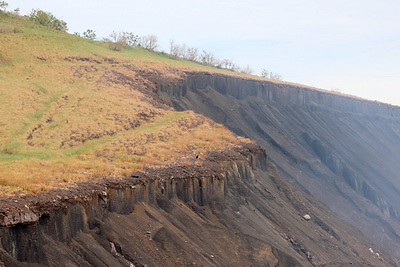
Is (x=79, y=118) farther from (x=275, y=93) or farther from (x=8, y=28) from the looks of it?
(x=275, y=93)

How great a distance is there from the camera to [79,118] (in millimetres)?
41375

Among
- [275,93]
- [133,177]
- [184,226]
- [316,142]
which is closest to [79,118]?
[133,177]

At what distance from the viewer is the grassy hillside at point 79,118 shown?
27.8 meters

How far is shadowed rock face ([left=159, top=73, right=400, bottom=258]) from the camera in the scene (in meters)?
63.7

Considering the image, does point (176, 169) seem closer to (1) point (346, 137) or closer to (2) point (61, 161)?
(2) point (61, 161)

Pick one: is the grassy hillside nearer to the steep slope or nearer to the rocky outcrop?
the steep slope

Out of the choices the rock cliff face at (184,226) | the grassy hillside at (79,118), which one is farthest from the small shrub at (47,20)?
the rock cliff face at (184,226)

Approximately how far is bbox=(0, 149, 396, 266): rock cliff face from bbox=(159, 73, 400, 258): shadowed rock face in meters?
18.5

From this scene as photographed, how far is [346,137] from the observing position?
88.1 m

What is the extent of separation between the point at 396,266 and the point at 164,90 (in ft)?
90.5

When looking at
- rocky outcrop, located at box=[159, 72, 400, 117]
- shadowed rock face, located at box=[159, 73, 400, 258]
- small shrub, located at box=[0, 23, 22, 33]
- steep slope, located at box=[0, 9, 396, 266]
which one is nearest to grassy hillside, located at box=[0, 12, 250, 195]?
steep slope, located at box=[0, 9, 396, 266]

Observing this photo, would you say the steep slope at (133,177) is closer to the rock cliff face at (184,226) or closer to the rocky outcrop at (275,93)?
the rock cliff face at (184,226)

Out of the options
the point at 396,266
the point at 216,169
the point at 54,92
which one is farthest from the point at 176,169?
the point at 396,266

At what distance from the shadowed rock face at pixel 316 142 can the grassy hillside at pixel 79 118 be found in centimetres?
617
